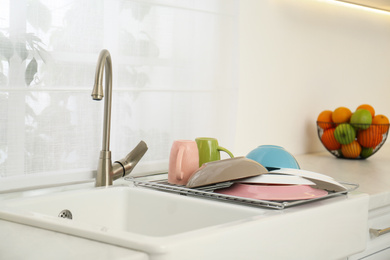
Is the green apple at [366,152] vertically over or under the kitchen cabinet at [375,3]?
under

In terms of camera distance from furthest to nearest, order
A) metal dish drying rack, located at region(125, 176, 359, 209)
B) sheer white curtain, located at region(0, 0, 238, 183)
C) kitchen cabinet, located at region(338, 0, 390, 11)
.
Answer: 1. kitchen cabinet, located at region(338, 0, 390, 11)
2. sheer white curtain, located at region(0, 0, 238, 183)
3. metal dish drying rack, located at region(125, 176, 359, 209)

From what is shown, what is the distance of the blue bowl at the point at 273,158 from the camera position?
4.23ft

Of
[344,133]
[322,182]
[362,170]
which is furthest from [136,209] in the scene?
[344,133]

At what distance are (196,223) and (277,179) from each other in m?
0.20

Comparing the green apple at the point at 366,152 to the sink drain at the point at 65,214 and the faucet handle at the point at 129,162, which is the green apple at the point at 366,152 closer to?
the faucet handle at the point at 129,162

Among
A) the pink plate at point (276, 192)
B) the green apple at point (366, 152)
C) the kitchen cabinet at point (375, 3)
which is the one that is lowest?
the green apple at point (366, 152)

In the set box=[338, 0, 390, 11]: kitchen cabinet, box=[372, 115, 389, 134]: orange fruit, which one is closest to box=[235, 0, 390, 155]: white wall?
box=[338, 0, 390, 11]: kitchen cabinet

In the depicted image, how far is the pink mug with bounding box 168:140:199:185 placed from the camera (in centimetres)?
124

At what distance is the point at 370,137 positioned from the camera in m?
2.11

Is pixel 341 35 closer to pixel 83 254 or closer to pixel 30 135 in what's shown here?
pixel 30 135

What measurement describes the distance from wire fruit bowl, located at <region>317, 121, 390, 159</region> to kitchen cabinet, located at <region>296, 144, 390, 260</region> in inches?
1.5

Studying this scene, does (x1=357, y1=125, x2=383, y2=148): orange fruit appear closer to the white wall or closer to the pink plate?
the white wall

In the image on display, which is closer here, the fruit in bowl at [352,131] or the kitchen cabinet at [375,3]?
the fruit in bowl at [352,131]

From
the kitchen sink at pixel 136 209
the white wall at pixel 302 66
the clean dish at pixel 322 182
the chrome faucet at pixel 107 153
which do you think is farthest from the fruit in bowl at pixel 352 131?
the kitchen sink at pixel 136 209
